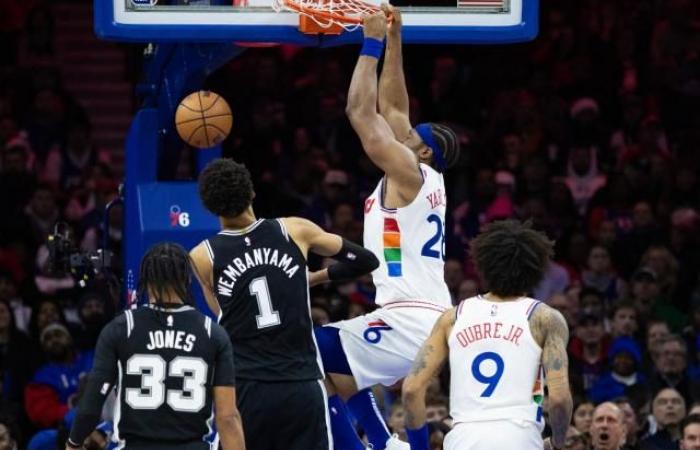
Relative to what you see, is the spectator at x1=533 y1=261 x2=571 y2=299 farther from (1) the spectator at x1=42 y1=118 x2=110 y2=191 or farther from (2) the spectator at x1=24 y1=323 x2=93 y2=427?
(1) the spectator at x1=42 y1=118 x2=110 y2=191

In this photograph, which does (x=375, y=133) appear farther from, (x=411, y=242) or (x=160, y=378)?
(x=160, y=378)

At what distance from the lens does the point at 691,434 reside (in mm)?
12250

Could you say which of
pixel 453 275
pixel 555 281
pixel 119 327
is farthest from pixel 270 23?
pixel 555 281

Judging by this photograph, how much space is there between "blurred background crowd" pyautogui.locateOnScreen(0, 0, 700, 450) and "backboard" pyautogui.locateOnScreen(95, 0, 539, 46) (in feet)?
8.20

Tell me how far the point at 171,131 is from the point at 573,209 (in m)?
6.92

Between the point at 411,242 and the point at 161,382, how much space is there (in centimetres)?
235

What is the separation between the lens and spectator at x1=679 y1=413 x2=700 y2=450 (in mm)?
12203

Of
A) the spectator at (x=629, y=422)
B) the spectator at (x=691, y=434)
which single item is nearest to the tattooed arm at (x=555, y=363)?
the spectator at (x=691, y=434)

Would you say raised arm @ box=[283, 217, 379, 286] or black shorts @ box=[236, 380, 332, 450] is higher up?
raised arm @ box=[283, 217, 379, 286]

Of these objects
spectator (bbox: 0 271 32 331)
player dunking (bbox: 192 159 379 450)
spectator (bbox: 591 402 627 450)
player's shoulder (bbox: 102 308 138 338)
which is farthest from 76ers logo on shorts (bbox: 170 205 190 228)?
spectator (bbox: 0 271 32 331)

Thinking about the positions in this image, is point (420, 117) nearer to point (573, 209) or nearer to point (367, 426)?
point (573, 209)

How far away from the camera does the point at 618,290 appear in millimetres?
16781

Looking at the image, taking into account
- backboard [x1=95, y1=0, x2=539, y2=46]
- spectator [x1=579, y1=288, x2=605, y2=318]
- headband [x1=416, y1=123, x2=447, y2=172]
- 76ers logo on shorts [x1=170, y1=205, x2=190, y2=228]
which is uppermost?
backboard [x1=95, y1=0, x2=539, y2=46]

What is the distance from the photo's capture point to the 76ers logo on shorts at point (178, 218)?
437 inches
